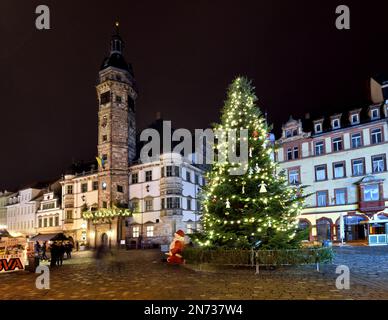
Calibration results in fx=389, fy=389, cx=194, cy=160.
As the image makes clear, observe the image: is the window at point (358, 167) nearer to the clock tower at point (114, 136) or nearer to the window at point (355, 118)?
the window at point (355, 118)

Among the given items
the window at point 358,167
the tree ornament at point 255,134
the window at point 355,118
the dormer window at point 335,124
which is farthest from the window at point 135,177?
the tree ornament at point 255,134

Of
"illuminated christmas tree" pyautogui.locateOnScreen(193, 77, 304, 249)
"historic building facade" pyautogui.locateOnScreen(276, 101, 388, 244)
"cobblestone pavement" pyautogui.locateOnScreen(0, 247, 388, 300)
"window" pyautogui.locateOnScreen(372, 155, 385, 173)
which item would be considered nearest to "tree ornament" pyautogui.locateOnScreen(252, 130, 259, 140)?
"illuminated christmas tree" pyautogui.locateOnScreen(193, 77, 304, 249)

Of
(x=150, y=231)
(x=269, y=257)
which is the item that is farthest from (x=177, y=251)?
(x=150, y=231)

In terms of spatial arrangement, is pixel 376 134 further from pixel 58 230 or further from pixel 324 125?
pixel 58 230

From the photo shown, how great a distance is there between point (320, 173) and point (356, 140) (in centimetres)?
546

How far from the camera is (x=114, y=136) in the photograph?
2175 inches

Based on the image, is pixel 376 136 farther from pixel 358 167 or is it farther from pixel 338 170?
pixel 338 170

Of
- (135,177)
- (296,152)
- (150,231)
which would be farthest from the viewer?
(135,177)

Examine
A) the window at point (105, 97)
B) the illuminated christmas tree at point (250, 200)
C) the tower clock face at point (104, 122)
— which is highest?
the window at point (105, 97)

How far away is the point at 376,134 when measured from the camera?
Answer: 41531 mm

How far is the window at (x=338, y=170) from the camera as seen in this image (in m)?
43.5

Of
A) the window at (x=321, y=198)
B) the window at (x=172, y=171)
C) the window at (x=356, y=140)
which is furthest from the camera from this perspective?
the window at (x=172, y=171)

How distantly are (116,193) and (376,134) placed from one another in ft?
111
